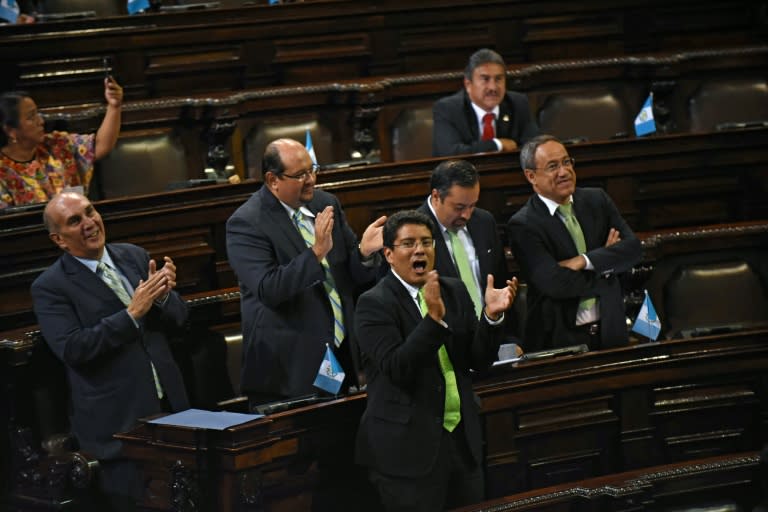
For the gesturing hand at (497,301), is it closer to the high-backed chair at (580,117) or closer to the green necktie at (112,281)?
the green necktie at (112,281)

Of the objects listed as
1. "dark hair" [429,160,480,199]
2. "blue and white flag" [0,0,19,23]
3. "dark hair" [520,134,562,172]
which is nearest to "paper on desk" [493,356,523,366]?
"dark hair" [429,160,480,199]

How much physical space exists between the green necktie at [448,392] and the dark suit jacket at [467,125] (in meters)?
1.00

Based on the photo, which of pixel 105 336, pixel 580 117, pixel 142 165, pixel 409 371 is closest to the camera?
pixel 409 371

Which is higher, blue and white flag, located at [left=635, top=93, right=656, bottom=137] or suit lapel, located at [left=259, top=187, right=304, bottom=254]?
blue and white flag, located at [left=635, top=93, right=656, bottom=137]

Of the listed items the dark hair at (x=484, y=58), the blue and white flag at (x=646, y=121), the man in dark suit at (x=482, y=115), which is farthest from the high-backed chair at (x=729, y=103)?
the dark hair at (x=484, y=58)

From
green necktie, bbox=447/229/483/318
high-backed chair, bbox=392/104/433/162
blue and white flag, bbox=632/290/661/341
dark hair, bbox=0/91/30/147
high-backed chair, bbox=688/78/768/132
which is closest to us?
green necktie, bbox=447/229/483/318

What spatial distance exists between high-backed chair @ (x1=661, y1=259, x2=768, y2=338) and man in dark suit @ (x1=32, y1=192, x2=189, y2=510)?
A: 127cm

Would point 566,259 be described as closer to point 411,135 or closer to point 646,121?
point 646,121

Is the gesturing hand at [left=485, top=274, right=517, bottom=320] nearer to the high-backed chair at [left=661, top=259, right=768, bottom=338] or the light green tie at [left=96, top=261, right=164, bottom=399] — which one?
the light green tie at [left=96, top=261, right=164, bottom=399]

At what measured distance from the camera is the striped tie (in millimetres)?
2400

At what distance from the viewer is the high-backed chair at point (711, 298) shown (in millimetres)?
3012

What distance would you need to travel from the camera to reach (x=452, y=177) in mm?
2410

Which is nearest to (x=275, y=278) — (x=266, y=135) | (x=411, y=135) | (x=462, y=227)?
(x=462, y=227)

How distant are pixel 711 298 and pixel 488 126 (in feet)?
2.28
